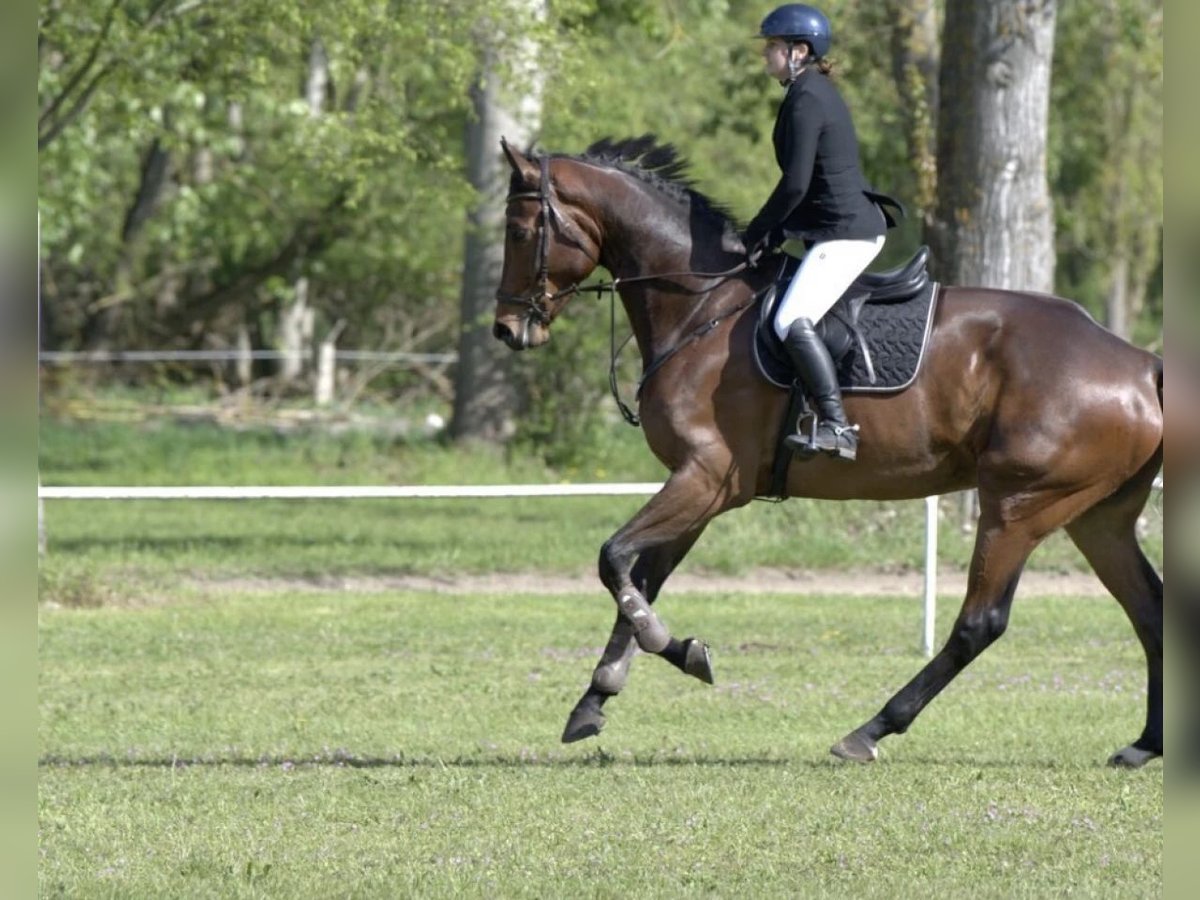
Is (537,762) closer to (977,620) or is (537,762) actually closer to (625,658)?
(625,658)

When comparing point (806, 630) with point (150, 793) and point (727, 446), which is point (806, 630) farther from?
point (150, 793)

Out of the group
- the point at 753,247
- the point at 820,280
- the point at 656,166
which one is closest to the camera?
the point at 820,280

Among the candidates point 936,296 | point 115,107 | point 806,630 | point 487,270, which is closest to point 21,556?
point 936,296

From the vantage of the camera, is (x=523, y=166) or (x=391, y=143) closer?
(x=523, y=166)

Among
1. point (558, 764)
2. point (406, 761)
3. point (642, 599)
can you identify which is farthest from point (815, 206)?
point (406, 761)

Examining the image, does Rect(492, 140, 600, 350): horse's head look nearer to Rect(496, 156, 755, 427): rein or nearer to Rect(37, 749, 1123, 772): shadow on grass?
Rect(496, 156, 755, 427): rein

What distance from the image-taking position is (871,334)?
8359 mm

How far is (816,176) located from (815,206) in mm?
139

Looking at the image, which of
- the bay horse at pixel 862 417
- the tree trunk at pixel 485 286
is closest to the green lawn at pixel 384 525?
the tree trunk at pixel 485 286

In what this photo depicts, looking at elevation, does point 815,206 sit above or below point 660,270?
above

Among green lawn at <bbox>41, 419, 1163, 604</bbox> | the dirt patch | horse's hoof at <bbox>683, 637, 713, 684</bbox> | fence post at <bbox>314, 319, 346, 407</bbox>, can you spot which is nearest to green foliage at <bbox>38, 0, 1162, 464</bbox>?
fence post at <bbox>314, 319, 346, 407</bbox>

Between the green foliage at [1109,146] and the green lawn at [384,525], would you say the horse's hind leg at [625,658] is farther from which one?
the green foliage at [1109,146]

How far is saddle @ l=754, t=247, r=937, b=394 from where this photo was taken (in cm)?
833

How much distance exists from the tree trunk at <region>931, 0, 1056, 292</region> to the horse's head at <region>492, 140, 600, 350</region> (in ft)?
31.3
